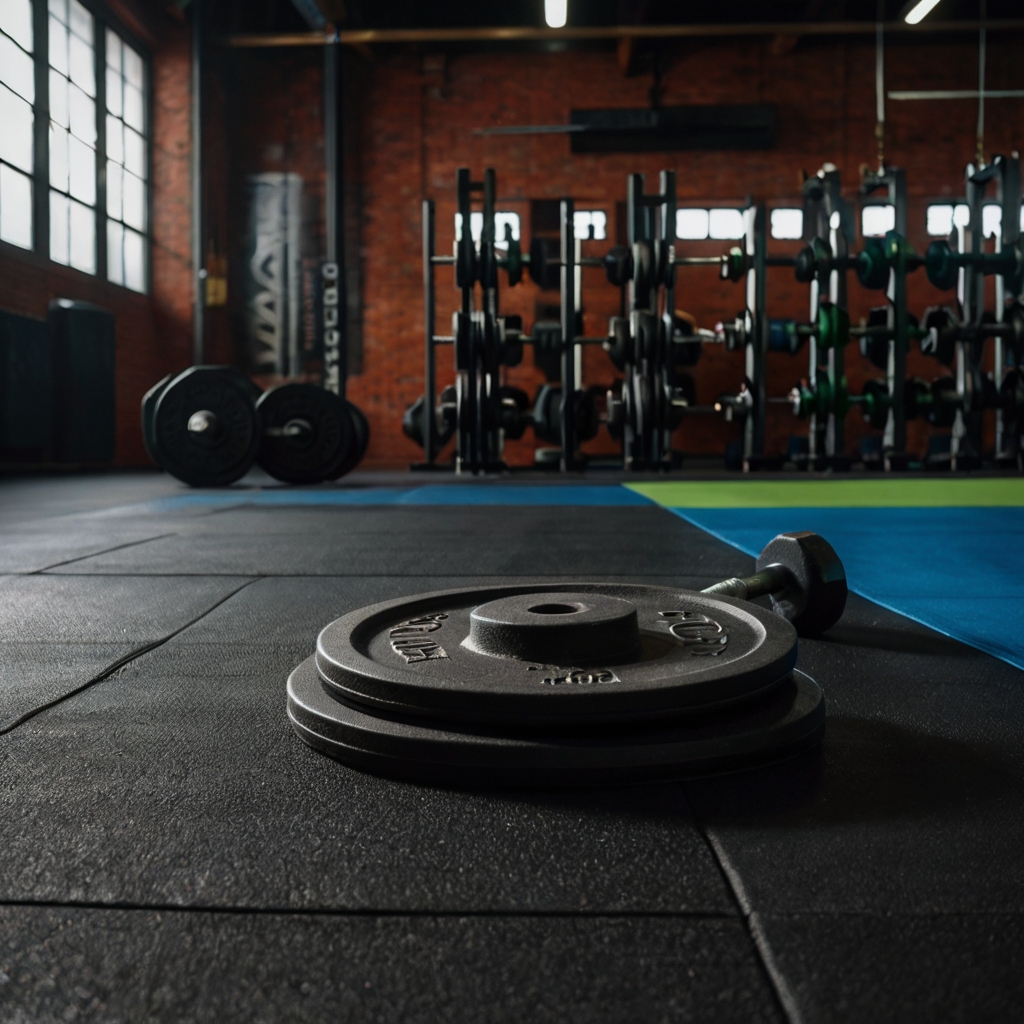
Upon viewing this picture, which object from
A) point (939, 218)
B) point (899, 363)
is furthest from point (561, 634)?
point (939, 218)

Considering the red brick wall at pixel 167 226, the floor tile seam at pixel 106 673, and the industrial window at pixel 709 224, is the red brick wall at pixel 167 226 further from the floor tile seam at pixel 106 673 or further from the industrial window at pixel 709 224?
the floor tile seam at pixel 106 673

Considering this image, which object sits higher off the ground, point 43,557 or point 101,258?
point 101,258

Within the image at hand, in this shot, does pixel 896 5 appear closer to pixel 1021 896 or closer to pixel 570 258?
pixel 570 258

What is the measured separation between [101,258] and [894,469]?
7.06m

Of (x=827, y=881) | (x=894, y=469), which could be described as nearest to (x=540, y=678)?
(x=827, y=881)

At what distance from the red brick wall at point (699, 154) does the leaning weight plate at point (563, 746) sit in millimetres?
8960

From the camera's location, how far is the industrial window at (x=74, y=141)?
700cm

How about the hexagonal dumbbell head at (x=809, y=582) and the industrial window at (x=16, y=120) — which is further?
the industrial window at (x=16, y=120)

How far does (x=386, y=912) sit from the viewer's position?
513 millimetres

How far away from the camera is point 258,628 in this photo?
1.37 metres

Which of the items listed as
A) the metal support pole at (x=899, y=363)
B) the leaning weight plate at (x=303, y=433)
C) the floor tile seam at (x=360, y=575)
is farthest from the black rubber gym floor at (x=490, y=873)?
the metal support pole at (x=899, y=363)

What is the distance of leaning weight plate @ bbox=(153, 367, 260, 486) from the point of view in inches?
199

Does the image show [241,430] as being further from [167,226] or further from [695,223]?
[695,223]

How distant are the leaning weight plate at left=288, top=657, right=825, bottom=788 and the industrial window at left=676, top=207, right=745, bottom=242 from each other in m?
9.52
